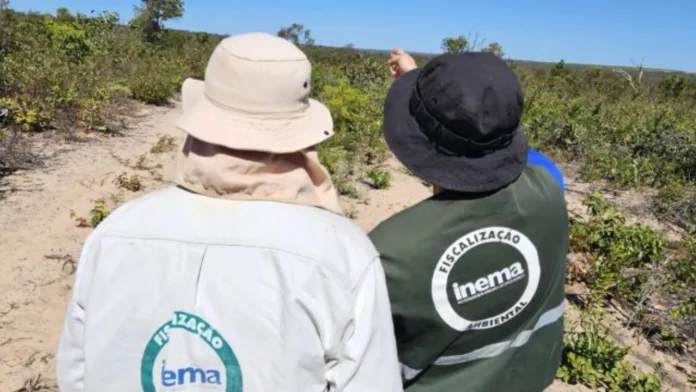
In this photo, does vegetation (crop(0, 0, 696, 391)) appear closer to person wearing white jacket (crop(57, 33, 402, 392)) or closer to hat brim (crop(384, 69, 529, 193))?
hat brim (crop(384, 69, 529, 193))

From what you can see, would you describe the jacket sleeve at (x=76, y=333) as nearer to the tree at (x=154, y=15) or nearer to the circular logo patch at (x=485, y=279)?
the circular logo patch at (x=485, y=279)

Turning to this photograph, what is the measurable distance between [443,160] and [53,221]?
13.4ft

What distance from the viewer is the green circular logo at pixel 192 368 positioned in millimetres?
1017

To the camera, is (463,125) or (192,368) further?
(463,125)

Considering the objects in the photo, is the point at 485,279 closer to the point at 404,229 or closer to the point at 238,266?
the point at 404,229

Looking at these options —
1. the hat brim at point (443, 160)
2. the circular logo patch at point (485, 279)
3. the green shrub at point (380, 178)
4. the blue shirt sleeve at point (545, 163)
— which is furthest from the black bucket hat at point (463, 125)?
the green shrub at point (380, 178)

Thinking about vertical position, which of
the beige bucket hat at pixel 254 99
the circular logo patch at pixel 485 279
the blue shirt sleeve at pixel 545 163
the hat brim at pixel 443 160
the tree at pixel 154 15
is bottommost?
the tree at pixel 154 15

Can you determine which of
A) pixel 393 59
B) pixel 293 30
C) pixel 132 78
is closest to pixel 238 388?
pixel 393 59

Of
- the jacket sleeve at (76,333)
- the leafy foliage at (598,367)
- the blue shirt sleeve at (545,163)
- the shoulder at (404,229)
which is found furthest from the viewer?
the leafy foliage at (598,367)

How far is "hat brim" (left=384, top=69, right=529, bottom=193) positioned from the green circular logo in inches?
21.1

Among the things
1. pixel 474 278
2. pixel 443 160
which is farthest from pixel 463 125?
pixel 474 278

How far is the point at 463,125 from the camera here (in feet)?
4.03

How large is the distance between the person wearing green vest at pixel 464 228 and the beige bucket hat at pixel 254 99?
30cm

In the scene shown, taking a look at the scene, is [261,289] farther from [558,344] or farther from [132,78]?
[132,78]
